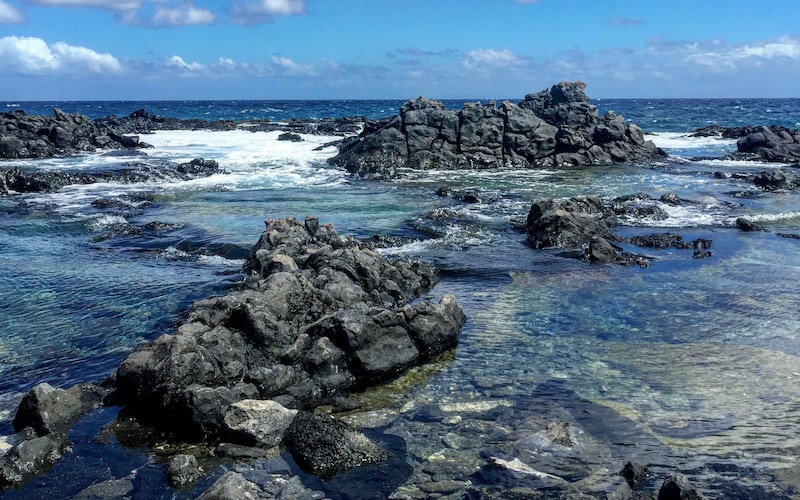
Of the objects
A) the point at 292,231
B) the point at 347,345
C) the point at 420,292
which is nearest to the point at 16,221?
the point at 292,231

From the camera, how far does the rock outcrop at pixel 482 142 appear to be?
51719 mm

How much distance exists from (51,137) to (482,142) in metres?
40.8

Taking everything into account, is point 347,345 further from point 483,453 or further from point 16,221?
point 16,221

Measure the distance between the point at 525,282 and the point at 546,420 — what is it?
29.6 feet

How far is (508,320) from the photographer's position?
54.0 ft

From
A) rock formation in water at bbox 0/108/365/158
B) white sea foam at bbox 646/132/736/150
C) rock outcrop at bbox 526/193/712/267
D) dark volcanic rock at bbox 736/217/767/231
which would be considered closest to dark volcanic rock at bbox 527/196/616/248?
rock outcrop at bbox 526/193/712/267

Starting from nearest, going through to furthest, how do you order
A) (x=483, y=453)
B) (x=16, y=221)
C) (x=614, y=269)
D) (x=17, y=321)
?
(x=483, y=453) < (x=17, y=321) < (x=614, y=269) < (x=16, y=221)

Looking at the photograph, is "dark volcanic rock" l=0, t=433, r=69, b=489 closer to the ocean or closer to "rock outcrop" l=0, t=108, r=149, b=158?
the ocean

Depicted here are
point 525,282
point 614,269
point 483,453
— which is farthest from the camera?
point 614,269

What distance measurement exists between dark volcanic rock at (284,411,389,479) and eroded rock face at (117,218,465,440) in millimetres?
1359

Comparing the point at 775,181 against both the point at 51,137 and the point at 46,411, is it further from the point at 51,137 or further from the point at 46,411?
the point at 51,137

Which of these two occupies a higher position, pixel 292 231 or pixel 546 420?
pixel 292 231

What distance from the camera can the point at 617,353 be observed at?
47.2ft

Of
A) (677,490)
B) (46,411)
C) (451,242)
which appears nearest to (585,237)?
(451,242)
